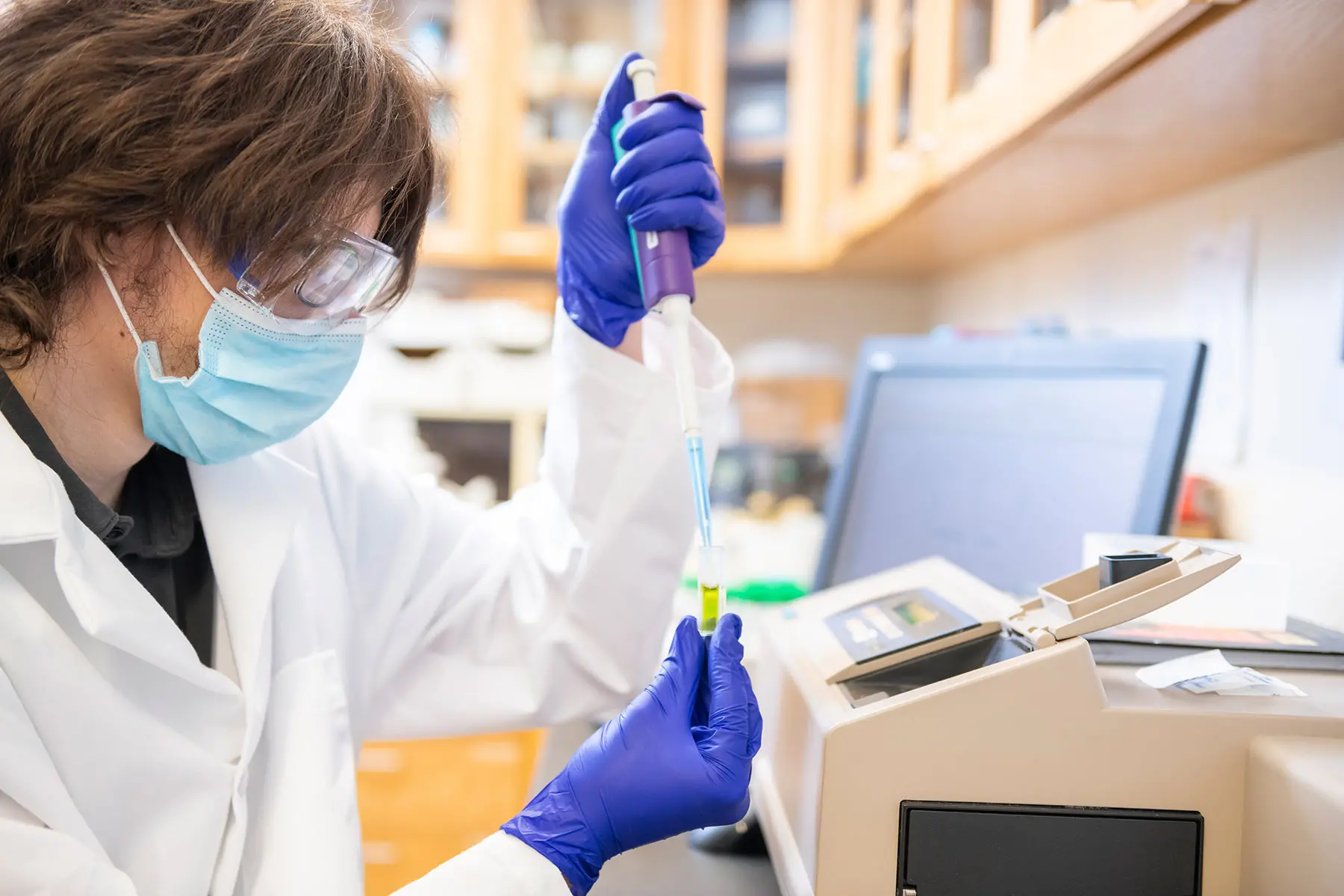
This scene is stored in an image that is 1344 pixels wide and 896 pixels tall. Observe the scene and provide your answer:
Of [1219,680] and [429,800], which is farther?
[429,800]

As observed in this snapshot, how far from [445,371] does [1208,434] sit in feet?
6.05

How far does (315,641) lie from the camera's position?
90 cm

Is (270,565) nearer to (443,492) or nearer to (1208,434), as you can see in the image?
(443,492)

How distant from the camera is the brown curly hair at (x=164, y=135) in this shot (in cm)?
70

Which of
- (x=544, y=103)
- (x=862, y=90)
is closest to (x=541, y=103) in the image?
(x=544, y=103)

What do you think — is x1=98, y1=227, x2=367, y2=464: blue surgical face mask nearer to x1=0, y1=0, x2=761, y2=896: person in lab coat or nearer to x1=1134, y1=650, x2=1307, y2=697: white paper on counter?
x1=0, y1=0, x2=761, y2=896: person in lab coat

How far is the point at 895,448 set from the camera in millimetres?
1316

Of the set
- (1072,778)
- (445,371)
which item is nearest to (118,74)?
(1072,778)

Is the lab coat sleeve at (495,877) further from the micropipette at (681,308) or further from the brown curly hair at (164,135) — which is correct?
the brown curly hair at (164,135)

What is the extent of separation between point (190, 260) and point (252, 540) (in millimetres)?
273

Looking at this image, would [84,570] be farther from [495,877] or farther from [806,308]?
[806,308]

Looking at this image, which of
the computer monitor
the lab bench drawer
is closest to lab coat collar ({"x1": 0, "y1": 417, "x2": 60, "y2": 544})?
the computer monitor

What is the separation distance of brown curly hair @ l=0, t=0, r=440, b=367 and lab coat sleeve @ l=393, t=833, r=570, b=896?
1.60 ft

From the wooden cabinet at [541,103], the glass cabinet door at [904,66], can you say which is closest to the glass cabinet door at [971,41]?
the glass cabinet door at [904,66]
